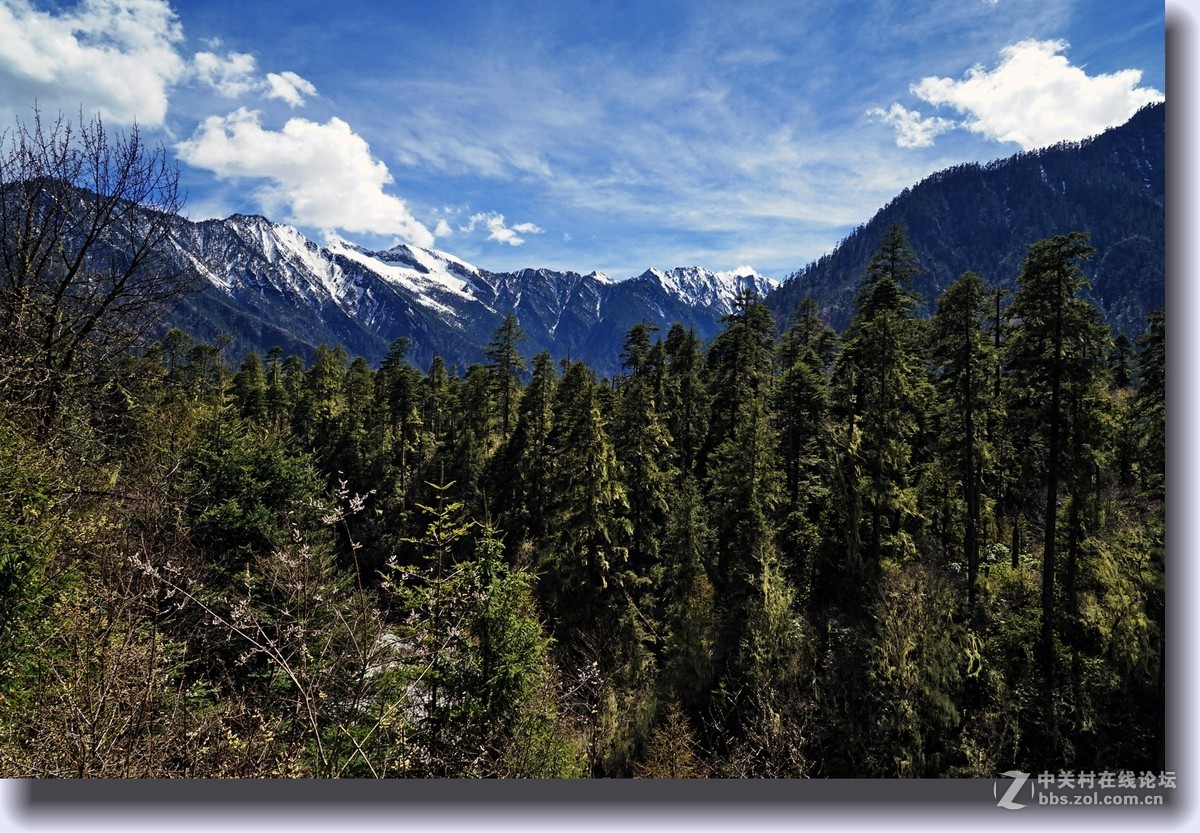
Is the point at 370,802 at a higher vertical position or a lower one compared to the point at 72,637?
lower

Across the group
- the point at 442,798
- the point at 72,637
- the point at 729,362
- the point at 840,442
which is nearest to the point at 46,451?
the point at 72,637

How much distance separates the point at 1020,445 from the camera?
A: 20891 millimetres

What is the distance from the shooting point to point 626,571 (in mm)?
23219

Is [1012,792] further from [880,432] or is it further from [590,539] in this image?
[590,539]

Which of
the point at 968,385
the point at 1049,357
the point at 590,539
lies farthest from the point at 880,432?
the point at 590,539

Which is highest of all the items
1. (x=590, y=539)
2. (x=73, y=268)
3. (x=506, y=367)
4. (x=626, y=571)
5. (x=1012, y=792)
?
(x=506, y=367)

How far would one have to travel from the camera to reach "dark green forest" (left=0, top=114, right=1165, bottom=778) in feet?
18.0

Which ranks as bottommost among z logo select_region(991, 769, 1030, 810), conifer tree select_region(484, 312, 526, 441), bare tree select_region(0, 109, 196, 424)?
z logo select_region(991, 769, 1030, 810)

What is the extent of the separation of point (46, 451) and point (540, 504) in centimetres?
2825

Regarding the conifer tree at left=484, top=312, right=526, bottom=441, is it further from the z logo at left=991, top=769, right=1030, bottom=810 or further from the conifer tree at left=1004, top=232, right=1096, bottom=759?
the z logo at left=991, top=769, right=1030, bottom=810

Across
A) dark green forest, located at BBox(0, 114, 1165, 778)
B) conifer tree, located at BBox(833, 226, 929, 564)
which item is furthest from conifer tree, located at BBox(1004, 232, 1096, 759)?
conifer tree, located at BBox(833, 226, 929, 564)

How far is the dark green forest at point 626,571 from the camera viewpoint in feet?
18.0

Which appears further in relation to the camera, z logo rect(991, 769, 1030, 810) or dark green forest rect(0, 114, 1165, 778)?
dark green forest rect(0, 114, 1165, 778)

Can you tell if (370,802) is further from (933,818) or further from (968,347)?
(968,347)
